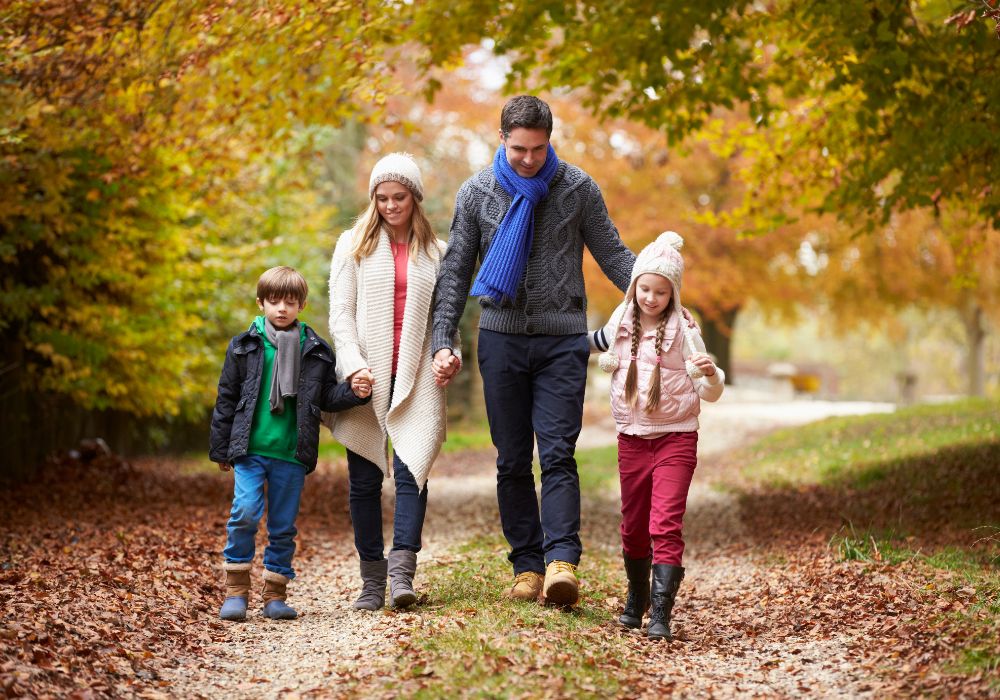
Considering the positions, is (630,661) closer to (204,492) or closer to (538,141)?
(538,141)

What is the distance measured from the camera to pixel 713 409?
20.4m

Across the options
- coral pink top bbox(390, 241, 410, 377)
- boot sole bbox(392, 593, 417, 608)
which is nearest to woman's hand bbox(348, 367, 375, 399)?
coral pink top bbox(390, 241, 410, 377)

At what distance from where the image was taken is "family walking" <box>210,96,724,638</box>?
4.75 metres

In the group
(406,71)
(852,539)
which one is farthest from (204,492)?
(406,71)

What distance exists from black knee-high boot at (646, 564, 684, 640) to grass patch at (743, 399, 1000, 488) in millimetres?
5290

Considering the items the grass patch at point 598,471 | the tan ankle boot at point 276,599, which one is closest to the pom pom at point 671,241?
the tan ankle boot at point 276,599

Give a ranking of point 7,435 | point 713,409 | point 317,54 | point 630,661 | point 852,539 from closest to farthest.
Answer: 1. point 630,661
2. point 852,539
3. point 317,54
4. point 7,435
5. point 713,409

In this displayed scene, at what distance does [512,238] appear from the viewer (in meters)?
4.86

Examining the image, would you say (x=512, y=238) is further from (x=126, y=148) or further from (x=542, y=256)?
(x=126, y=148)

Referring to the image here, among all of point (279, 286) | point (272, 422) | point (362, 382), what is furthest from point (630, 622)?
point (279, 286)

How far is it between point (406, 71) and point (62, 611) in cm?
2227

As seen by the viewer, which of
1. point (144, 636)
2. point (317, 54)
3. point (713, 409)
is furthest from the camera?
point (713, 409)

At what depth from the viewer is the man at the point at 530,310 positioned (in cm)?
484

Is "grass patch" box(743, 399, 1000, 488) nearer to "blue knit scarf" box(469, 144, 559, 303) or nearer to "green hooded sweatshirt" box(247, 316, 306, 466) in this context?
"blue knit scarf" box(469, 144, 559, 303)
